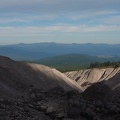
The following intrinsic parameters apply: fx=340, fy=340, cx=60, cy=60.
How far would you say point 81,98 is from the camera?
26.7 metres

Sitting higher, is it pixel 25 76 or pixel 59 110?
pixel 25 76

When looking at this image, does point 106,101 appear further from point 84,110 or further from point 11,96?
point 11,96

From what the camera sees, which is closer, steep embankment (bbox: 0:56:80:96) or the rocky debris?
the rocky debris

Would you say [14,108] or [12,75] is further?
[12,75]

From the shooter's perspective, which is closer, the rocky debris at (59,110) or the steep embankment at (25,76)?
the rocky debris at (59,110)

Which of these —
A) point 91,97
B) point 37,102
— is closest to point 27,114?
point 37,102

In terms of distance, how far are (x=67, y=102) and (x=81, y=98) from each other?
1435mm

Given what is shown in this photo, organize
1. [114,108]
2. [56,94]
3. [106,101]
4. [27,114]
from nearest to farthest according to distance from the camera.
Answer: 1. [27,114]
2. [114,108]
3. [106,101]
4. [56,94]

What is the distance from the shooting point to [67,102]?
25844 millimetres

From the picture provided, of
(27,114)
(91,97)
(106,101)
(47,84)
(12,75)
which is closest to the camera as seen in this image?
(27,114)

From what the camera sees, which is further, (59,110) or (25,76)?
(25,76)

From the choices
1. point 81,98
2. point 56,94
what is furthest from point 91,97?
point 56,94

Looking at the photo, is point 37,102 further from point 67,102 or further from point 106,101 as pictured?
point 106,101

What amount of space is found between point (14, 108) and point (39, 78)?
25.6 m
